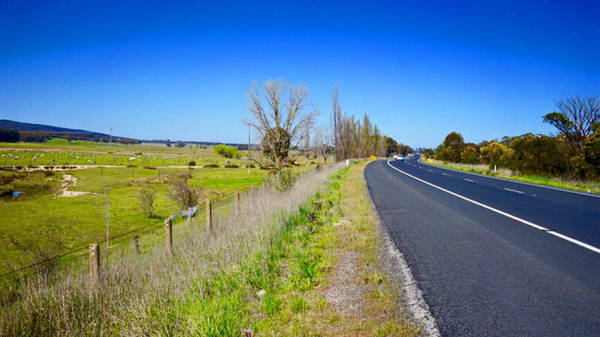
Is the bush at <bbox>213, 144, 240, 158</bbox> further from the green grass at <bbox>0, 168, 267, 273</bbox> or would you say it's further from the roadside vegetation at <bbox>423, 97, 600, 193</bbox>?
the roadside vegetation at <bbox>423, 97, 600, 193</bbox>

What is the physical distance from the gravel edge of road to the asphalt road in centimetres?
9

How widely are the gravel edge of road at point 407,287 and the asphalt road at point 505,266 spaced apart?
9 centimetres

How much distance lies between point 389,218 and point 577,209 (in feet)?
20.7

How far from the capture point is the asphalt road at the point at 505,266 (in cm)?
333

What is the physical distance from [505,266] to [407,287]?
186 centimetres

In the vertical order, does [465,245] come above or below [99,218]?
above

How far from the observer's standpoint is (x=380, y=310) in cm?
365

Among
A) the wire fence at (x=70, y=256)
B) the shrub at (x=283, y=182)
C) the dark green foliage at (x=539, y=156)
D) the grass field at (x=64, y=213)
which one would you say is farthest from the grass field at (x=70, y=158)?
the dark green foliage at (x=539, y=156)

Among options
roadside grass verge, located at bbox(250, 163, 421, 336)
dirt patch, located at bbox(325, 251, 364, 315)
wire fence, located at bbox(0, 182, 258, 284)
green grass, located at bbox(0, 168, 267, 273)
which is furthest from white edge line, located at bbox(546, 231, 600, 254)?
green grass, located at bbox(0, 168, 267, 273)

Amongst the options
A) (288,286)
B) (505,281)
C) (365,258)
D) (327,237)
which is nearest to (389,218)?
(327,237)

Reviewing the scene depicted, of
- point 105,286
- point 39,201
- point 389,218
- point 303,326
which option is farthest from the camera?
point 39,201

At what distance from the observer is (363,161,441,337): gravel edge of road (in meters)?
3.34

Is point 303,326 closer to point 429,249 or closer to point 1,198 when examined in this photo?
point 429,249

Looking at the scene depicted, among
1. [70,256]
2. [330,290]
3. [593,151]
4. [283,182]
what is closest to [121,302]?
[330,290]
